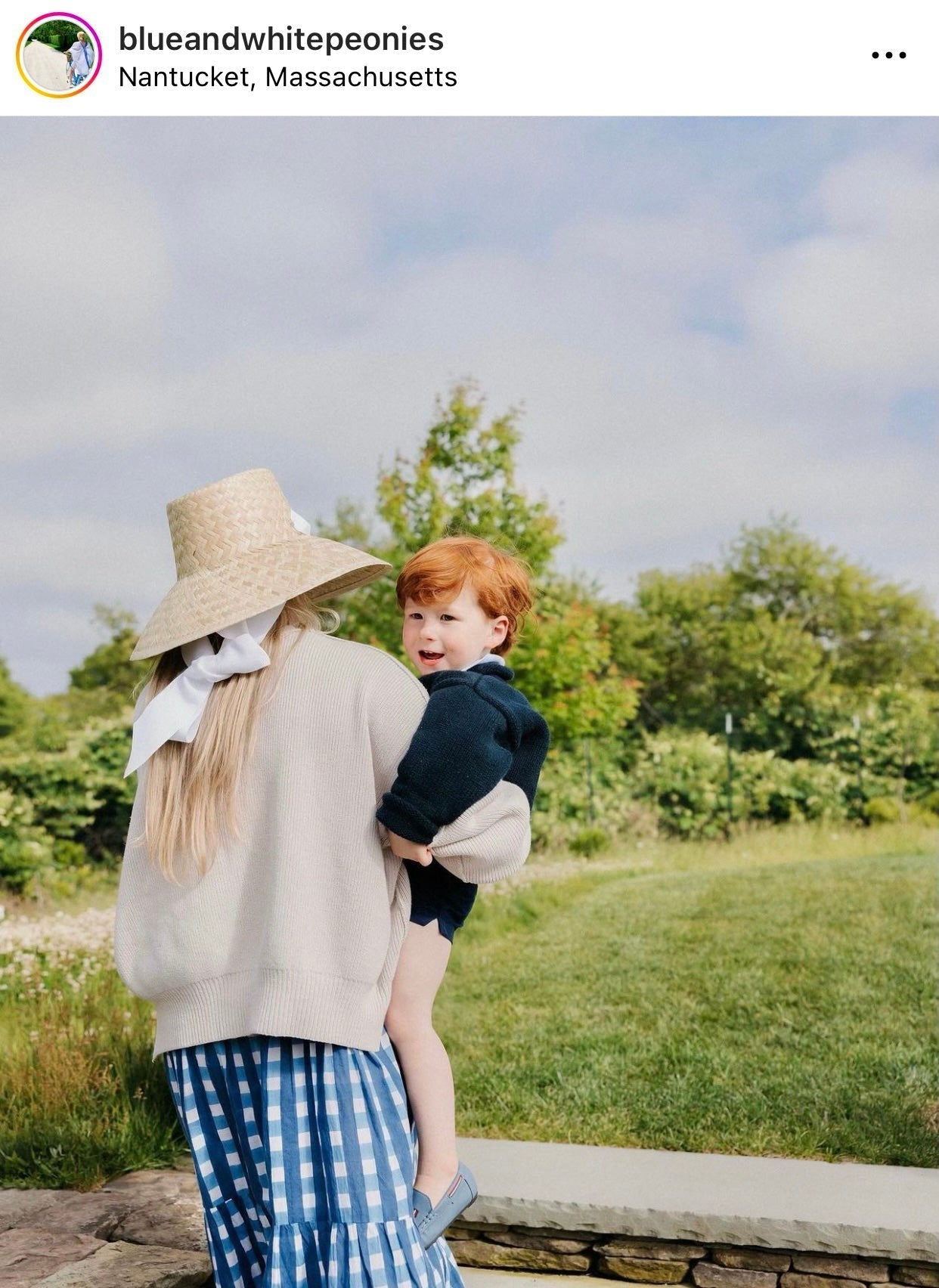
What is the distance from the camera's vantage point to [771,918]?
5.98 metres

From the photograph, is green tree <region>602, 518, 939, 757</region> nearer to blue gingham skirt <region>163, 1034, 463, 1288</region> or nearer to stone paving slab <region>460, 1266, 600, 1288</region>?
stone paving slab <region>460, 1266, 600, 1288</region>

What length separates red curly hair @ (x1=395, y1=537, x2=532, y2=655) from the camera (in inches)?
82.8

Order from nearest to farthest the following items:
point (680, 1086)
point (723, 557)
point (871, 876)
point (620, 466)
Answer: point (680, 1086), point (871, 876), point (620, 466), point (723, 557)

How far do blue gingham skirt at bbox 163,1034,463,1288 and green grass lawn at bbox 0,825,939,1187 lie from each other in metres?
1.85

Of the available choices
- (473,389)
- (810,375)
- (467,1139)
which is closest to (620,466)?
(810,375)

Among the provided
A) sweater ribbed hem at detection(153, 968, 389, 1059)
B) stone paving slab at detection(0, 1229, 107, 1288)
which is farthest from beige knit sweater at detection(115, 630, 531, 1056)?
stone paving slab at detection(0, 1229, 107, 1288)

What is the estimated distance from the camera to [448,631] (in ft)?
6.94

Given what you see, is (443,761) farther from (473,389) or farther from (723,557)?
(723,557)

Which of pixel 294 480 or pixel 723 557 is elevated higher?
pixel 294 480

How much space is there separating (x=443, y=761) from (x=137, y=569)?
7836 millimetres

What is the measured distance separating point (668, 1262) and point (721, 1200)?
200mm

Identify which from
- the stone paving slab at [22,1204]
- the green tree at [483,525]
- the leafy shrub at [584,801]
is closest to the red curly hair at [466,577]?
the stone paving slab at [22,1204]
